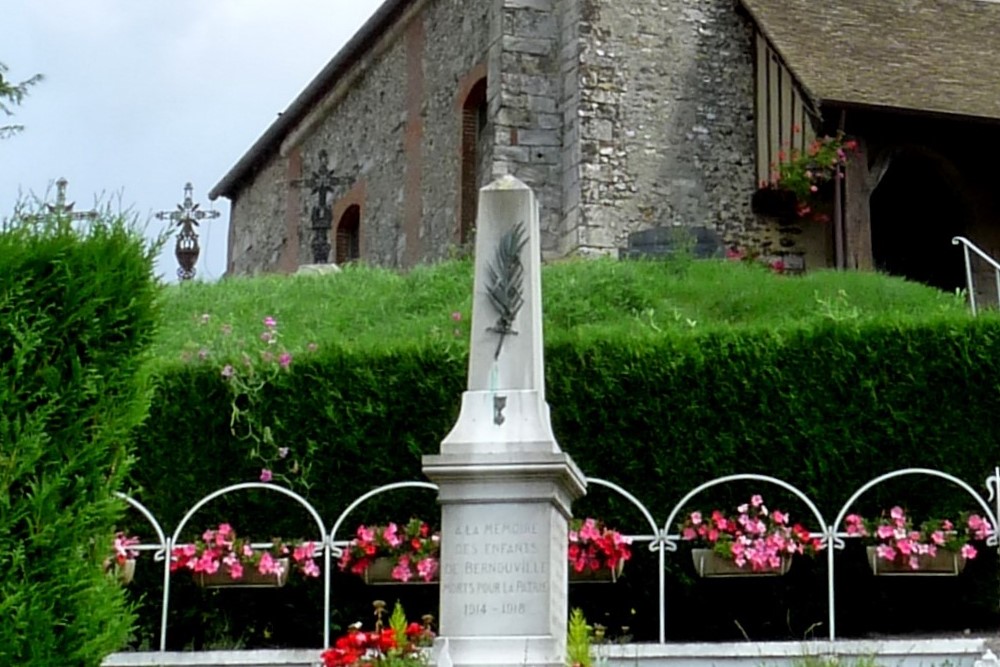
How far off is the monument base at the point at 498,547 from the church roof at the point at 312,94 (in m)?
15.8

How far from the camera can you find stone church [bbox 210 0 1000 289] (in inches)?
693

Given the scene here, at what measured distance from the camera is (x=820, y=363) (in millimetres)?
9641

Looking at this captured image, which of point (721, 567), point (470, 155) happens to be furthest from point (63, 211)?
point (470, 155)

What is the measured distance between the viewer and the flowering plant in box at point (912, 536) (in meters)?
8.88

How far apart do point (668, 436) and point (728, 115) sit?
9.61m

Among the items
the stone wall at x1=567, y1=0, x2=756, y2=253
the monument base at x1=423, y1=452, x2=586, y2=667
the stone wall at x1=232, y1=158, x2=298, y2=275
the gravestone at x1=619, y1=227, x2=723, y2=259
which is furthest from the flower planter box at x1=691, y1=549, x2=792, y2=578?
the stone wall at x1=232, y1=158, x2=298, y2=275

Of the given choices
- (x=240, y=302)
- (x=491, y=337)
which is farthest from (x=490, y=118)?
(x=491, y=337)

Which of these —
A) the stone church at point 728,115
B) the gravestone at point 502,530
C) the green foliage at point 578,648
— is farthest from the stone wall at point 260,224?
the green foliage at point 578,648

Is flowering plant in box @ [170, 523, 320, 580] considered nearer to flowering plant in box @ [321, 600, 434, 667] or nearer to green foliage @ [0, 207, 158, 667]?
flowering plant in box @ [321, 600, 434, 667]

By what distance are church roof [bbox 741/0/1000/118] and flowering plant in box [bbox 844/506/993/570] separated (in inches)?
330

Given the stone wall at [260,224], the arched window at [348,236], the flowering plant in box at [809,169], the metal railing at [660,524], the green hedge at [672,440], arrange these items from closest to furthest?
the metal railing at [660,524], the green hedge at [672,440], the flowering plant in box at [809,169], the arched window at [348,236], the stone wall at [260,224]

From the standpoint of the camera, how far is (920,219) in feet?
66.4

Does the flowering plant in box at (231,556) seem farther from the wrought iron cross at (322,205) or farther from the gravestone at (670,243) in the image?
the wrought iron cross at (322,205)

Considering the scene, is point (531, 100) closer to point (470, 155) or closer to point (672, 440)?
point (470, 155)
